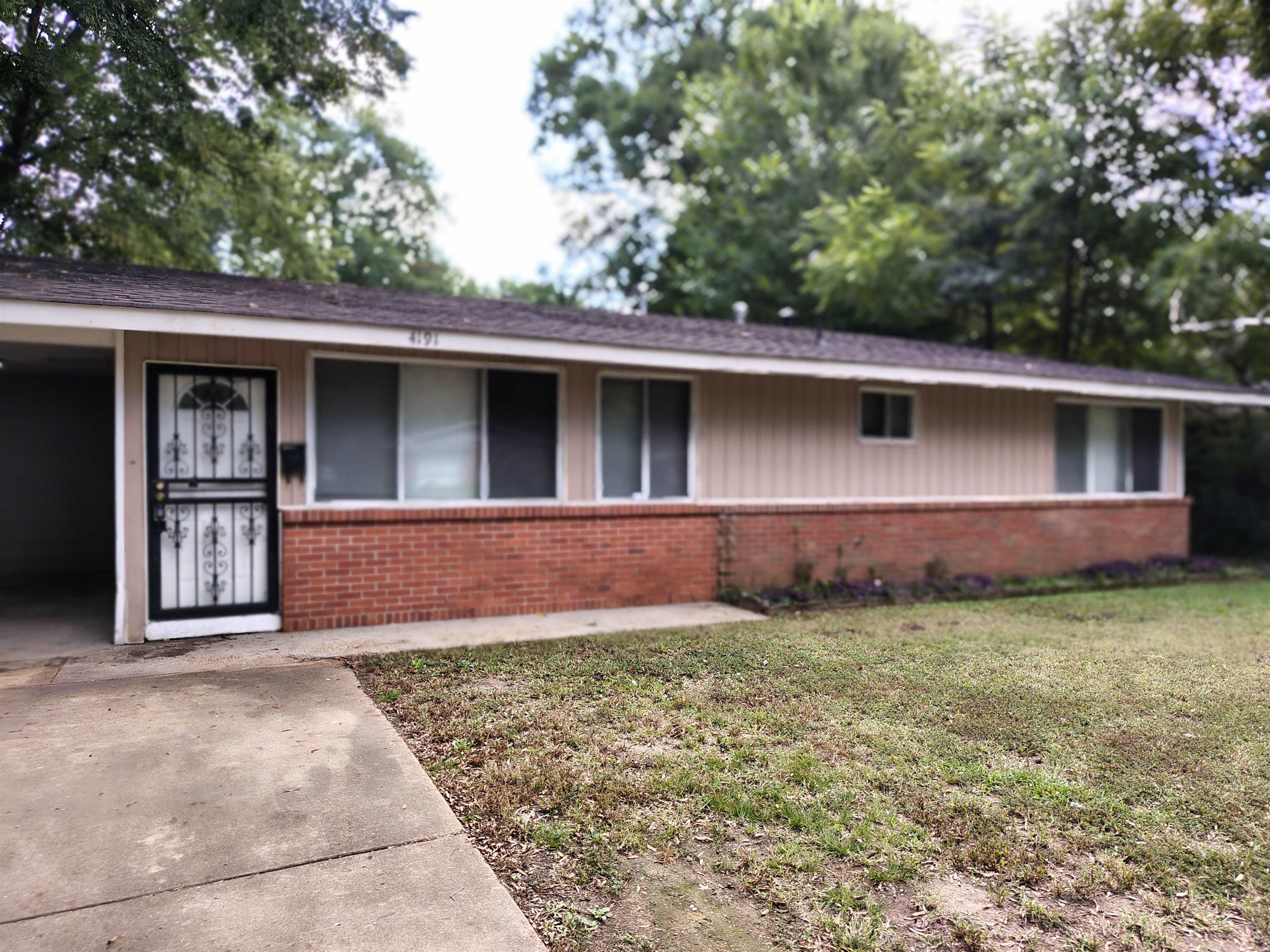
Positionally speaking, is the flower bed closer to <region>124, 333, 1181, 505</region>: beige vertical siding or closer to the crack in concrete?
<region>124, 333, 1181, 505</region>: beige vertical siding

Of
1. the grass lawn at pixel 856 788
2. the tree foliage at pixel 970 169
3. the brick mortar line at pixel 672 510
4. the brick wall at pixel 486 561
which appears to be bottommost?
the grass lawn at pixel 856 788

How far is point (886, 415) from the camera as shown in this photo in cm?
966

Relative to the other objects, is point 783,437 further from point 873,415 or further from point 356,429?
point 356,429

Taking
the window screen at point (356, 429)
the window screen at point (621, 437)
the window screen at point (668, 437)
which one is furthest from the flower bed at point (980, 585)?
the window screen at point (356, 429)

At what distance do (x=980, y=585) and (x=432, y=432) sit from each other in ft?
20.7

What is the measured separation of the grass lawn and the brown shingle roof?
2.70 m

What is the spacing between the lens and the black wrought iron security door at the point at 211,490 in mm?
6168

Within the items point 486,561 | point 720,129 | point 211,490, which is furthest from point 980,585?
point 720,129

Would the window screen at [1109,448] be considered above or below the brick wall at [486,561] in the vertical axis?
above

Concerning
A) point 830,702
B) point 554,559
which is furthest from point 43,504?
point 830,702

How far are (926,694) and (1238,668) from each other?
2575 mm

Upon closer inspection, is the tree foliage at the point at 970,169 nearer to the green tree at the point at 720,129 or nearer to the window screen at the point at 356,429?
the green tree at the point at 720,129

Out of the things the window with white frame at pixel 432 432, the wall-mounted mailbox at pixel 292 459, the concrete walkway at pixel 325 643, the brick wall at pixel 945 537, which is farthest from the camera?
the brick wall at pixel 945 537

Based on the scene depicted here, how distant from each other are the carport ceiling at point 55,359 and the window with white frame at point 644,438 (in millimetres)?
4285
